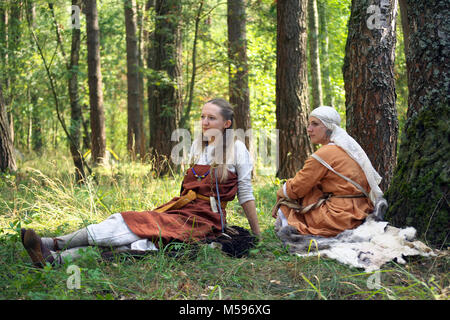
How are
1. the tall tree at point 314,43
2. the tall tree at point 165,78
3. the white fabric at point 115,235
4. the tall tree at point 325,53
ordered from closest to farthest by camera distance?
the white fabric at point 115,235 < the tall tree at point 165,78 < the tall tree at point 314,43 < the tall tree at point 325,53

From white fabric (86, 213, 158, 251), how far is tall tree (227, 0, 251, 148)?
241 inches

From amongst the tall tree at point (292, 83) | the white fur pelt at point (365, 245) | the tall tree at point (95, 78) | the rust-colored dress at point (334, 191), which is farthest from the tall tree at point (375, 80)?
the tall tree at point (95, 78)

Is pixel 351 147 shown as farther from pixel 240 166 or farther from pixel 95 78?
pixel 95 78

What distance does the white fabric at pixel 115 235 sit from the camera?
3.62 m

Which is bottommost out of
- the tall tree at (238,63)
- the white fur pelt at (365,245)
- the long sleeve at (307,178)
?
the white fur pelt at (365,245)

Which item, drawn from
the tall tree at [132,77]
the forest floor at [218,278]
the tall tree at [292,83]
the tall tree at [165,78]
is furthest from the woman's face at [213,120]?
the tall tree at [132,77]

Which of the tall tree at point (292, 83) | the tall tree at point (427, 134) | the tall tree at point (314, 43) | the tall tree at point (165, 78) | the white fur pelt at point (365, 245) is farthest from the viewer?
the tall tree at point (314, 43)

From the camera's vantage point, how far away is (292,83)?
7848 mm

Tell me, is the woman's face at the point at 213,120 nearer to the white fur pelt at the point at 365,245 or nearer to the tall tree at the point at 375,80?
the white fur pelt at the point at 365,245

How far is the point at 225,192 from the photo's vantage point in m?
4.19

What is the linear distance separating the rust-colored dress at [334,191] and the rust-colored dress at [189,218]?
0.71 metres

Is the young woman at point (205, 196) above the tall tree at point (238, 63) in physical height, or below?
below

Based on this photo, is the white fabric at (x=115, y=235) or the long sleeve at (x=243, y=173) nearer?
the white fabric at (x=115, y=235)
